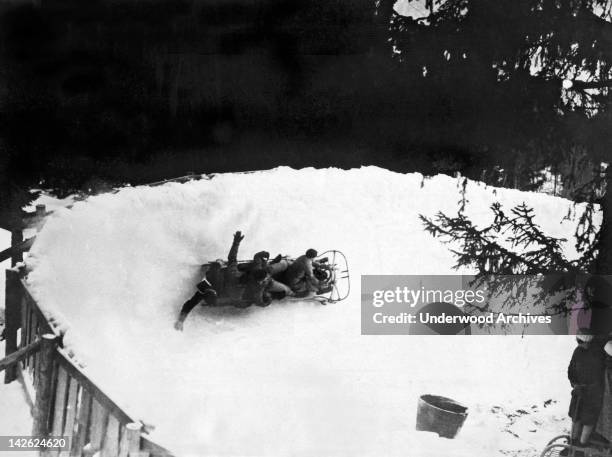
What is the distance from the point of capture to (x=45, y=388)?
3268mm

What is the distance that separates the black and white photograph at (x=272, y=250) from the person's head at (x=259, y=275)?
0.30 ft

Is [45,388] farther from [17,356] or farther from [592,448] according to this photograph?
[592,448]

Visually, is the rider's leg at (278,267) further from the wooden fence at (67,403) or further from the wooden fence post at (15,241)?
the wooden fence at (67,403)

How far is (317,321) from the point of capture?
729 centimetres

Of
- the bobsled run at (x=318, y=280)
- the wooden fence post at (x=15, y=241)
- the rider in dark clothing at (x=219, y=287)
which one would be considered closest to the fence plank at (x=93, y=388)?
the wooden fence post at (x=15, y=241)

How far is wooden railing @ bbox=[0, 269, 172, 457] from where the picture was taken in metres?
2.65

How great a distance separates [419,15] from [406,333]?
3.83 m

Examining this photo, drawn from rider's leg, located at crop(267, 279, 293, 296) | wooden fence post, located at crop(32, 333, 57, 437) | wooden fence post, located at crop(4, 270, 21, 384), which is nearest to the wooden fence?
wooden fence post, located at crop(32, 333, 57, 437)

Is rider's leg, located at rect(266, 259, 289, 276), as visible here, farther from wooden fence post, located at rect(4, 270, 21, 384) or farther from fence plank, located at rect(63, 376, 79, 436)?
fence plank, located at rect(63, 376, 79, 436)

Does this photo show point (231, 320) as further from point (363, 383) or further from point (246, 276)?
point (363, 383)

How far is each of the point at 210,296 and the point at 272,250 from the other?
198cm

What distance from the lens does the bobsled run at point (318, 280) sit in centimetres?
690

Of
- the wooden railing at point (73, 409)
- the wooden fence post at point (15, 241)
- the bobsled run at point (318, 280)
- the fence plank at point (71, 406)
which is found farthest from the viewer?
the bobsled run at point (318, 280)

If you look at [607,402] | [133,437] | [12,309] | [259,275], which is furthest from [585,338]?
[12,309]
